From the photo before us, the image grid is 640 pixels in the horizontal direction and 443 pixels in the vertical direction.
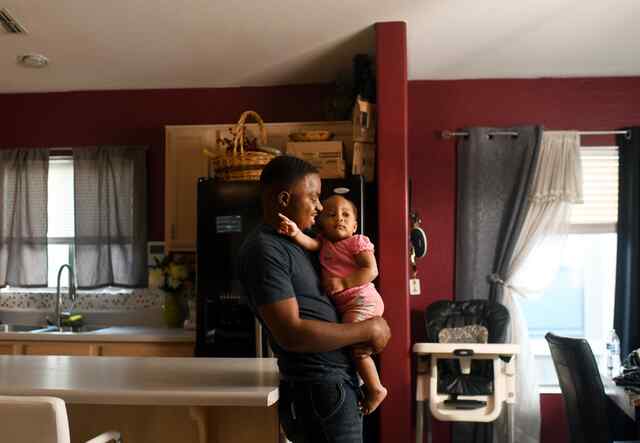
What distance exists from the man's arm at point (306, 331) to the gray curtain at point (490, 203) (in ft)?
9.70

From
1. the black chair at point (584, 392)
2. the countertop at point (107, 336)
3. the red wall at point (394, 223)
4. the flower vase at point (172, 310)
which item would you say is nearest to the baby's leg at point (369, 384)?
the black chair at point (584, 392)

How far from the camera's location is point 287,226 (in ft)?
4.65

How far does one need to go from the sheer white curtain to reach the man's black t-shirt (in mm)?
2971

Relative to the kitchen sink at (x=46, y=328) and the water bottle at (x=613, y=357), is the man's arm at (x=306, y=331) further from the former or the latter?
the kitchen sink at (x=46, y=328)

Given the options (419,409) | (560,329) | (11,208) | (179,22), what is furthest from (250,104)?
(560,329)

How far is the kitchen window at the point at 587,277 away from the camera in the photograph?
4289mm

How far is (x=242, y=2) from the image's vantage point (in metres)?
3.03

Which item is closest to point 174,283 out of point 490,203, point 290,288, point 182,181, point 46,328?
point 182,181

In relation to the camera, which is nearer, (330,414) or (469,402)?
(330,414)

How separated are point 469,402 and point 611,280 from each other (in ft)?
5.25

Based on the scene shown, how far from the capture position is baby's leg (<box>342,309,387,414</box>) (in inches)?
58.6

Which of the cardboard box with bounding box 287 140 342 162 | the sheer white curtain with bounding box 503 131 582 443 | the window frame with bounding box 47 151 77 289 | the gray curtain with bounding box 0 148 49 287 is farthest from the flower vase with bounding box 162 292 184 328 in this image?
the sheer white curtain with bounding box 503 131 582 443

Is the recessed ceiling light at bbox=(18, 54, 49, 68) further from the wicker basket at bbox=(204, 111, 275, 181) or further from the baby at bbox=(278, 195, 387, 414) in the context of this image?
the baby at bbox=(278, 195, 387, 414)

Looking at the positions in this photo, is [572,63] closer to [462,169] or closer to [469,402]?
[462,169]
